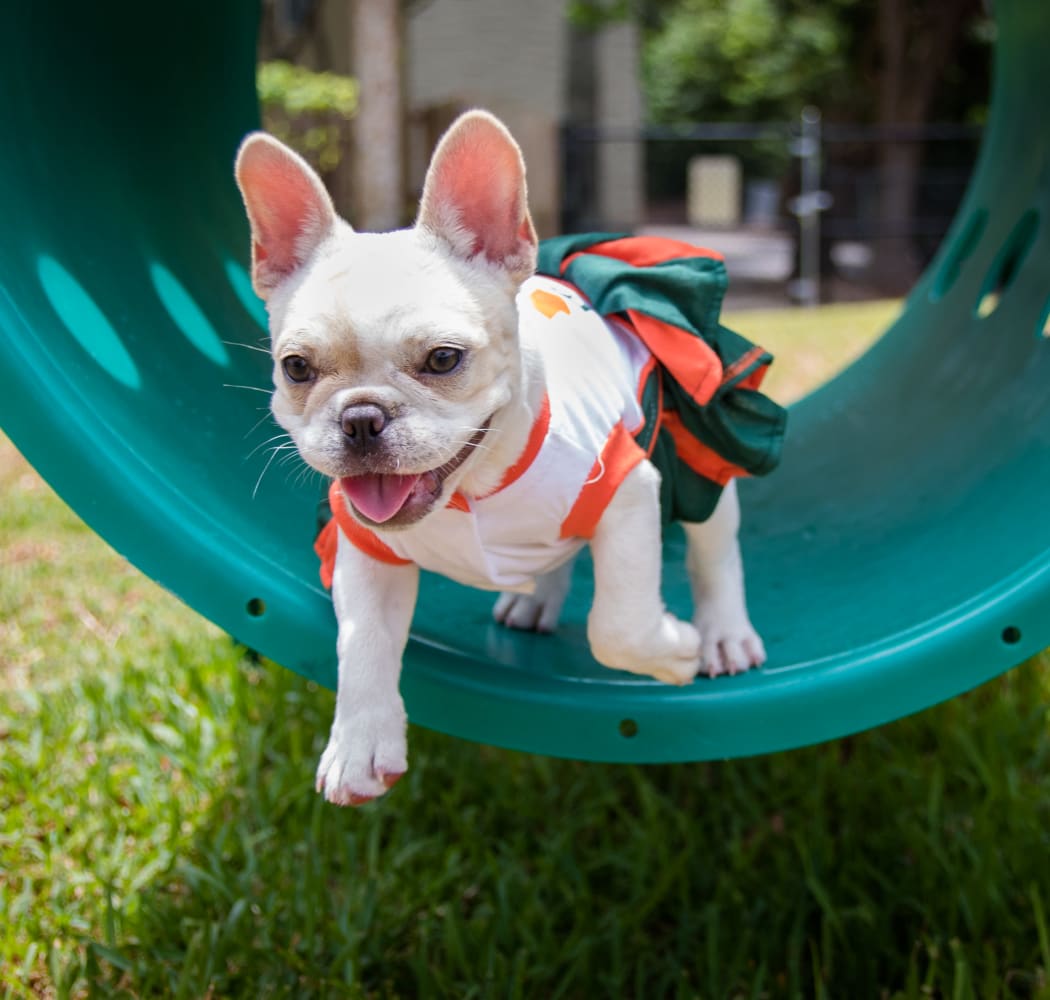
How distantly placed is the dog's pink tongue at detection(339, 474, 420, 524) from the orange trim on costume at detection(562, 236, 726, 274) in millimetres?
980

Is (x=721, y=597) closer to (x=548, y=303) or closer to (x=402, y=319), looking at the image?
(x=548, y=303)

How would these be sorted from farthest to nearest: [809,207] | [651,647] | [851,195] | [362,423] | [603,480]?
[851,195] → [809,207] → [651,647] → [603,480] → [362,423]

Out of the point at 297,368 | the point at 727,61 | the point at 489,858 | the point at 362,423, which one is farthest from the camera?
the point at 727,61

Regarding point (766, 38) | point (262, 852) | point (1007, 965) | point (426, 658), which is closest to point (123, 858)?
point (262, 852)

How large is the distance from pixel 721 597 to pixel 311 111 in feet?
39.9

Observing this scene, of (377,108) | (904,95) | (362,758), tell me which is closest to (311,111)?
(377,108)

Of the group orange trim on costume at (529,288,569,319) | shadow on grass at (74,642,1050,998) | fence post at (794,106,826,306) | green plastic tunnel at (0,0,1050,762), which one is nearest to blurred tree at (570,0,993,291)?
fence post at (794,106,826,306)

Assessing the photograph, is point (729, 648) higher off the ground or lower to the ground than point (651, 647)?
lower

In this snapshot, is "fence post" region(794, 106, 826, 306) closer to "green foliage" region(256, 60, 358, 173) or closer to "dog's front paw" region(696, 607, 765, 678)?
"green foliage" region(256, 60, 358, 173)

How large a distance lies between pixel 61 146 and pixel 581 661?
5.61ft

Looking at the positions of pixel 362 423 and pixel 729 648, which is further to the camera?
pixel 729 648

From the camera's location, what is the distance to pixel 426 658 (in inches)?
97.5

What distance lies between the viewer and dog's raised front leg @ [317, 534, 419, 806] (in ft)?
6.92

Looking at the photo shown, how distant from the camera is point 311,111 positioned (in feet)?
45.1
